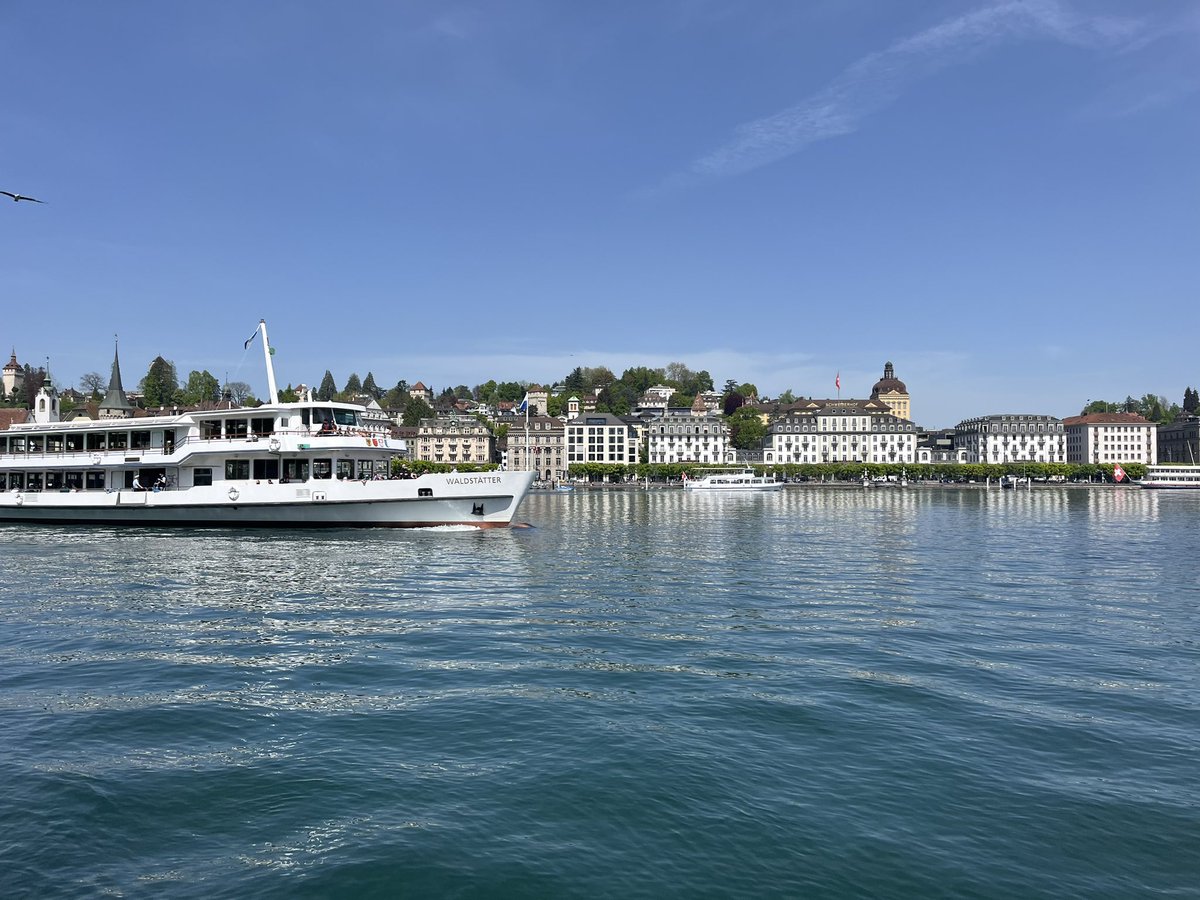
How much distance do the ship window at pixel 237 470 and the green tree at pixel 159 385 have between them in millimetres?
138062

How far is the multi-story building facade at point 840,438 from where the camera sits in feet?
596

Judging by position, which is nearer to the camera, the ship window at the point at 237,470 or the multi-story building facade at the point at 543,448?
the ship window at the point at 237,470

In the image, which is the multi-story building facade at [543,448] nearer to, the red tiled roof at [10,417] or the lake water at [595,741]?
the red tiled roof at [10,417]

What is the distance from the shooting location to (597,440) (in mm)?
175375

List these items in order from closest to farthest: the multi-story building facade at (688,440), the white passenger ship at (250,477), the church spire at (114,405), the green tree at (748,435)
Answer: the white passenger ship at (250,477) < the church spire at (114,405) < the multi-story building facade at (688,440) < the green tree at (748,435)

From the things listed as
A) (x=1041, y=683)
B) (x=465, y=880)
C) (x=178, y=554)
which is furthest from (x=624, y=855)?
(x=178, y=554)

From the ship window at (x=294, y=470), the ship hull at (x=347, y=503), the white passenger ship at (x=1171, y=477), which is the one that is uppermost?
the ship window at (x=294, y=470)

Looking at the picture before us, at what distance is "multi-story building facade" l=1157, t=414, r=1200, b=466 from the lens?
186m

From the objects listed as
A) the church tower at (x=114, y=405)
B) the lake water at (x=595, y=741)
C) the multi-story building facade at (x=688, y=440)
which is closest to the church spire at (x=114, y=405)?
the church tower at (x=114, y=405)

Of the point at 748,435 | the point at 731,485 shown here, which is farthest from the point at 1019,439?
the point at 731,485

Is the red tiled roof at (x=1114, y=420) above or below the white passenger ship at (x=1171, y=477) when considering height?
above

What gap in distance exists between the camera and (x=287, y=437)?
40.5m

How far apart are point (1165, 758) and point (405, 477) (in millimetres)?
35712

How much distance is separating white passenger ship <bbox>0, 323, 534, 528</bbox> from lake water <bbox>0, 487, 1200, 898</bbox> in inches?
654
